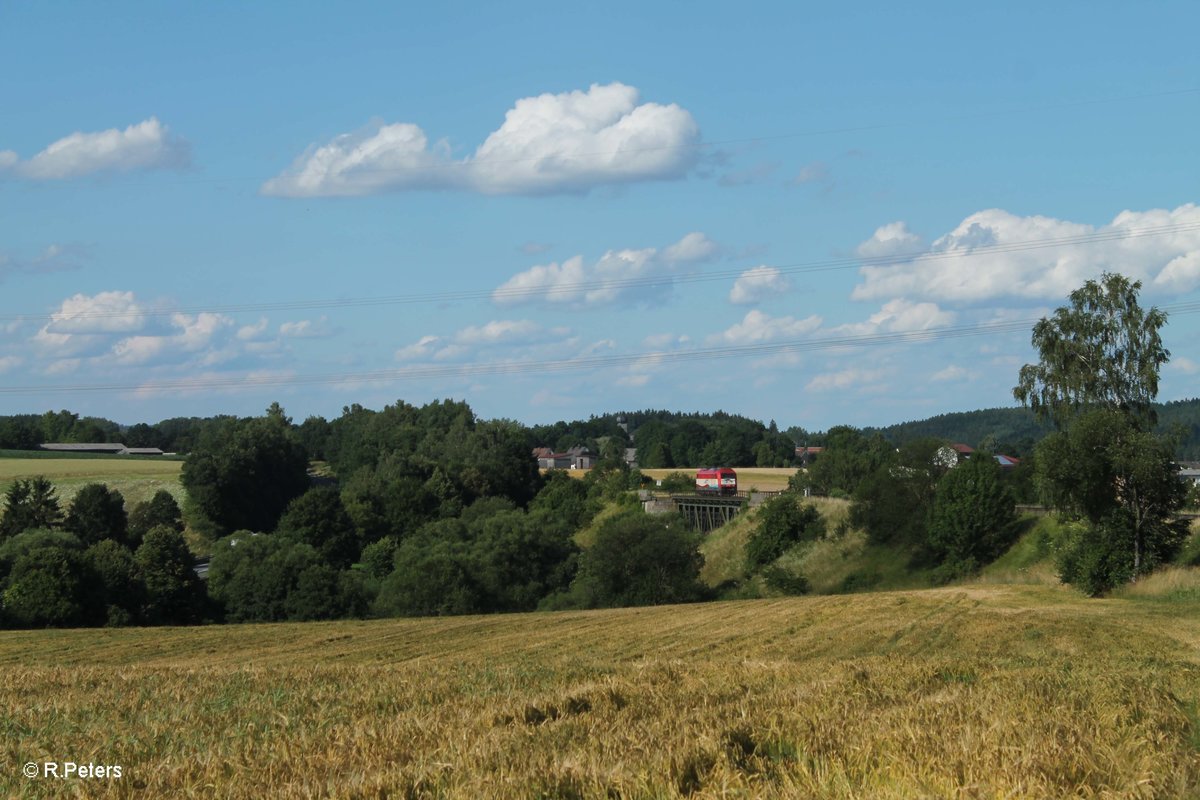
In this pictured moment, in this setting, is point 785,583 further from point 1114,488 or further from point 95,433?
point 95,433

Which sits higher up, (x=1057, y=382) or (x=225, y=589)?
(x=1057, y=382)

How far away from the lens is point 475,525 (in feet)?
303

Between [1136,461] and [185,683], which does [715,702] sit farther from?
[1136,461]

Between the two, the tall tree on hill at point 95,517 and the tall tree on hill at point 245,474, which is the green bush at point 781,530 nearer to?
the tall tree on hill at point 95,517

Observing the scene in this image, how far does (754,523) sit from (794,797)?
83341 millimetres

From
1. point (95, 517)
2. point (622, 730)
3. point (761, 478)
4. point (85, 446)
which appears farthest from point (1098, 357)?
point (85, 446)

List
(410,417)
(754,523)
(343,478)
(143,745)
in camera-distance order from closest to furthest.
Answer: (143,745) < (754,523) < (343,478) < (410,417)

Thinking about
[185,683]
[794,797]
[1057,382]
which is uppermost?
[1057,382]

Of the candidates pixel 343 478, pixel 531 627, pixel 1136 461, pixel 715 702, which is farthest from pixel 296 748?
pixel 343 478

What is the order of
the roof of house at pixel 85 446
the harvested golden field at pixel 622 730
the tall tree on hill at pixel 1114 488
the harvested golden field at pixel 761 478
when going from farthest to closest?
the roof of house at pixel 85 446 < the harvested golden field at pixel 761 478 < the tall tree on hill at pixel 1114 488 < the harvested golden field at pixel 622 730

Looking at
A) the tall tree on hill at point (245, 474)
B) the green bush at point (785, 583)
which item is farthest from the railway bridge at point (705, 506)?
the tall tree on hill at point (245, 474)

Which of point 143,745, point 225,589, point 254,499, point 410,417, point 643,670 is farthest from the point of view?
point 410,417

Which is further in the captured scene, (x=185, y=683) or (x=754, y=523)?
(x=754, y=523)

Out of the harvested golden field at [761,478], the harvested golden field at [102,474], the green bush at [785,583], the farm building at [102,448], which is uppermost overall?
the farm building at [102,448]
